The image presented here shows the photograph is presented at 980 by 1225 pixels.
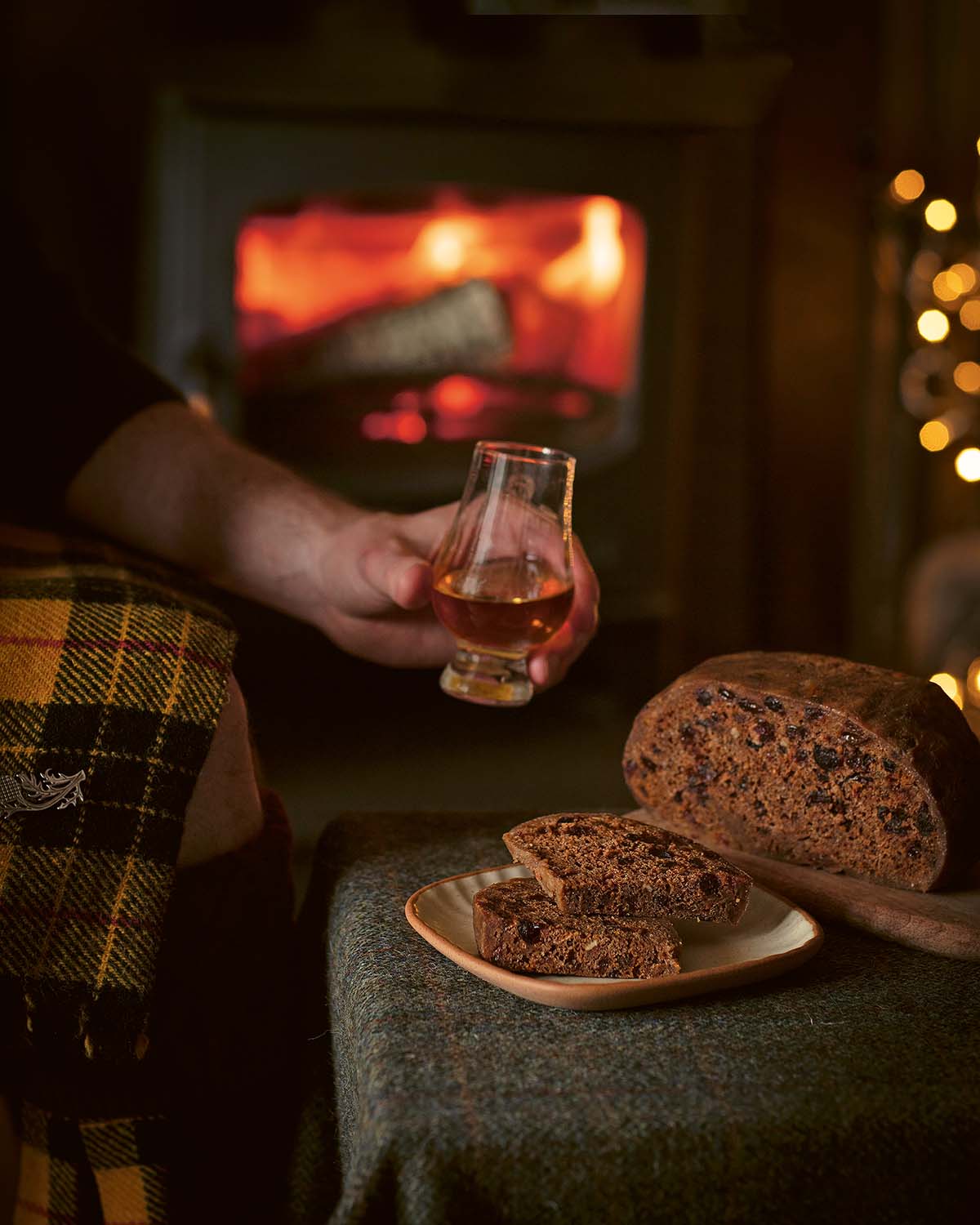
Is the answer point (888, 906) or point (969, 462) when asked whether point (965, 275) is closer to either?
point (969, 462)

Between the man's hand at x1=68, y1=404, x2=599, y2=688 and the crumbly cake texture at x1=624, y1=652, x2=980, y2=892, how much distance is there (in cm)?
37

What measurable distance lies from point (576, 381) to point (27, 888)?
6.97ft

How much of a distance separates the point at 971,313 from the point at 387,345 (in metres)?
1.35

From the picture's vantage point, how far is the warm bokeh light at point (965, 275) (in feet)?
9.74

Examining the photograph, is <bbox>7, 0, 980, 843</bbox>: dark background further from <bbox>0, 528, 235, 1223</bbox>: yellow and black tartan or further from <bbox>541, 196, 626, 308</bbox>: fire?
<bbox>0, 528, 235, 1223</bbox>: yellow and black tartan

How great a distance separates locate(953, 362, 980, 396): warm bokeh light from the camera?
10.1ft

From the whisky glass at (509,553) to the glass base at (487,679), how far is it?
1cm

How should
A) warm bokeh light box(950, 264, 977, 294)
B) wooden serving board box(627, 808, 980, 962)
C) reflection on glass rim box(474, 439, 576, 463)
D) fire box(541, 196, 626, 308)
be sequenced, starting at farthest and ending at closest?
warm bokeh light box(950, 264, 977, 294) → fire box(541, 196, 626, 308) → reflection on glass rim box(474, 439, 576, 463) → wooden serving board box(627, 808, 980, 962)

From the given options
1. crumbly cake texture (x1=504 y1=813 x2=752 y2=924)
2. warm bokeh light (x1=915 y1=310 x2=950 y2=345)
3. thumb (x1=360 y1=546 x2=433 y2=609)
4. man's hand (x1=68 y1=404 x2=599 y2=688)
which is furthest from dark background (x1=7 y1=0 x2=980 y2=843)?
crumbly cake texture (x1=504 y1=813 x2=752 y2=924)

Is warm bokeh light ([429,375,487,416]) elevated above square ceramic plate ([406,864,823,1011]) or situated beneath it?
elevated above

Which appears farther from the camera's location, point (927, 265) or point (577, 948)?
point (927, 265)

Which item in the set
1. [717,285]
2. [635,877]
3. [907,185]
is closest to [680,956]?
[635,877]

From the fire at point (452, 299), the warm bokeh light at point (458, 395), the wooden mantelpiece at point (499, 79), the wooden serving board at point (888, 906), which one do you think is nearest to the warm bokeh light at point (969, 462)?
the fire at point (452, 299)

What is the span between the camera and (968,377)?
3096 millimetres
